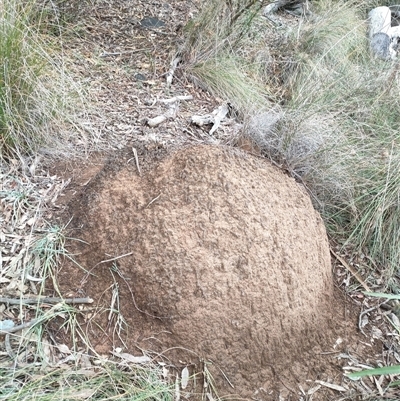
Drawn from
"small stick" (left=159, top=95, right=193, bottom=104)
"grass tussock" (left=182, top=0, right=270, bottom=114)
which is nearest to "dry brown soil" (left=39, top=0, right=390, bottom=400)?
"small stick" (left=159, top=95, right=193, bottom=104)

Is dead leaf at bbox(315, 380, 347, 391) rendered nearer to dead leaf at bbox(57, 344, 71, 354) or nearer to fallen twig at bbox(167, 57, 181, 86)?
dead leaf at bbox(57, 344, 71, 354)

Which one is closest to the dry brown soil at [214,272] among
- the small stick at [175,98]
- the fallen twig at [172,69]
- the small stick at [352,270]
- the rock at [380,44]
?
the small stick at [352,270]

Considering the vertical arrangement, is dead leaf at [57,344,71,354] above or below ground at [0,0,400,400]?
below

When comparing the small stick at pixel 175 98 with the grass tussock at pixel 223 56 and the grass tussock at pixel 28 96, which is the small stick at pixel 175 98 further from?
the grass tussock at pixel 28 96

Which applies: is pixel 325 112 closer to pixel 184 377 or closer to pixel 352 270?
pixel 352 270

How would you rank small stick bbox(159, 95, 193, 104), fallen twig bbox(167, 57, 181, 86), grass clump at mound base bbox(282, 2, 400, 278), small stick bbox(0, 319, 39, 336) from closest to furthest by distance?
small stick bbox(0, 319, 39, 336) → grass clump at mound base bbox(282, 2, 400, 278) → small stick bbox(159, 95, 193, 104) → fallen twig bbox(167, 57, 181, 86)

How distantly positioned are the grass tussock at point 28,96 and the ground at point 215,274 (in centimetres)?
29

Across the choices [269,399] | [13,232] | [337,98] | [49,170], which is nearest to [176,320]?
[269,399]

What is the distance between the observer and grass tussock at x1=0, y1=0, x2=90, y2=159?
2.46m

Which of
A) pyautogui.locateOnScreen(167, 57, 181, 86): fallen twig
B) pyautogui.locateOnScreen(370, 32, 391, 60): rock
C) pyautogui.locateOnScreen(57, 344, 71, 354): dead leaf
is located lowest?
pyautogui.locateOnScreen(57, 344, 71, 354): dead leaf

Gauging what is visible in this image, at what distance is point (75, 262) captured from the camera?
2002 mm

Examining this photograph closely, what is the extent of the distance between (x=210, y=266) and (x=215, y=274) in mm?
35

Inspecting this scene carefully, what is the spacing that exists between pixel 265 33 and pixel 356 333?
3.16m

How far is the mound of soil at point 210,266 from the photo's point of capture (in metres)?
1.90
